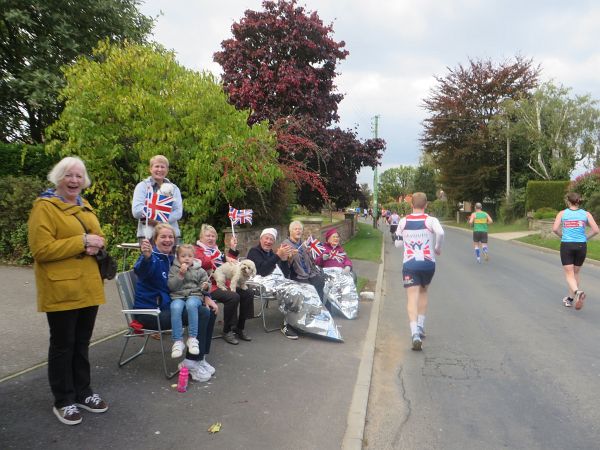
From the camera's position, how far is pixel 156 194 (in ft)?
18.2

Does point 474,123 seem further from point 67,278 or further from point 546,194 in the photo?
point 67,278

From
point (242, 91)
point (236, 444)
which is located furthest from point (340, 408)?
point (242, 91)

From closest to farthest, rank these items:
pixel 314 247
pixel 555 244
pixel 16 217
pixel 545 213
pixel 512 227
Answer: pixel 314 247 → pixel 16 217 → pixel 555 244 → pixel 545 213 → pixel 512 227

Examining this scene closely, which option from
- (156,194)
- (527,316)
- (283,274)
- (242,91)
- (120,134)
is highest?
(242,91)

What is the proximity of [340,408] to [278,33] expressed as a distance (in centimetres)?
1759

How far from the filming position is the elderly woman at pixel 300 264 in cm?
720

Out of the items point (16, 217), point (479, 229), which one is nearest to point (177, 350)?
point (16, 217)

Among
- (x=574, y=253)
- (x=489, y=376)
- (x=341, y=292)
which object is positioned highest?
(x=574, y=253)

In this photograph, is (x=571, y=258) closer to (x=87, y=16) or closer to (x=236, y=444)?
(x=236, y=444)

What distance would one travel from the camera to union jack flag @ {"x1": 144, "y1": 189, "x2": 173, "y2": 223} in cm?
555

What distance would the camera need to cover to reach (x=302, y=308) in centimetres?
629

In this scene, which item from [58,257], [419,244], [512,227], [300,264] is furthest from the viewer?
[512,227]

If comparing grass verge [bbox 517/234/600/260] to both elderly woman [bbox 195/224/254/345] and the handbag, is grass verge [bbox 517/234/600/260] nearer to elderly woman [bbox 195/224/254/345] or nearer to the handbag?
elderly woman [bbox 195/224/254/345]

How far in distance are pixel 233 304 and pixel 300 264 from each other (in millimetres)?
1707
